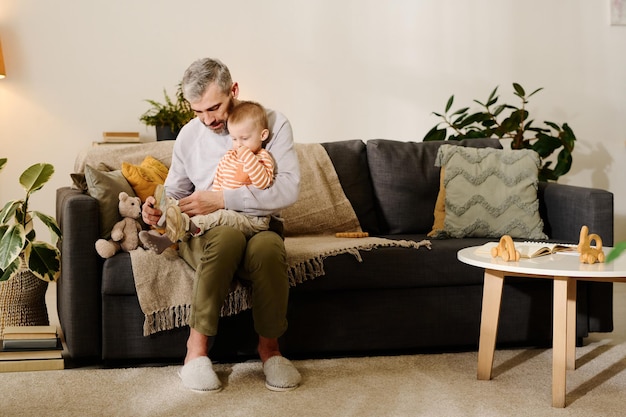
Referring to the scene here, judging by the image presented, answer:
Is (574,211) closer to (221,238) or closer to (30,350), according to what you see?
(221,238)

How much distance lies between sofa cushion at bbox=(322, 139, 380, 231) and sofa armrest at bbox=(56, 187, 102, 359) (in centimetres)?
112

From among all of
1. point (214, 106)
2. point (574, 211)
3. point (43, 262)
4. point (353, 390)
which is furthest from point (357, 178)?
point (43, 262)

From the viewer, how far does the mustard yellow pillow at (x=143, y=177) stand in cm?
280

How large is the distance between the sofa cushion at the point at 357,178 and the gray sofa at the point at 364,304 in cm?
23

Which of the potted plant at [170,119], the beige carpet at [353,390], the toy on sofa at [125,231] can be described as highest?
the potted plant at [170,119]

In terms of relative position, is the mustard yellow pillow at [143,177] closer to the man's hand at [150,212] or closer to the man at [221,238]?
the man at [221,238]

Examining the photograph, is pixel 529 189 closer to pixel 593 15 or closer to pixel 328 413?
pixel 328 413

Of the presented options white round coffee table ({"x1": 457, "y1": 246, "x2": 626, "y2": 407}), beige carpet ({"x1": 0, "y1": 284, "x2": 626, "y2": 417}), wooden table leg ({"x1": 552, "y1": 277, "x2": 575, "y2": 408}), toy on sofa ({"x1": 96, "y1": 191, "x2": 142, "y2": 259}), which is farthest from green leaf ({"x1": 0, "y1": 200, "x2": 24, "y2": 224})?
wooden table leg ({"x1": 552, "y1": 277, "x2": 575, "y2": 408})

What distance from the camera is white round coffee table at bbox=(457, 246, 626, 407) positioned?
209 cm

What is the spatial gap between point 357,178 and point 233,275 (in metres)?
1.06

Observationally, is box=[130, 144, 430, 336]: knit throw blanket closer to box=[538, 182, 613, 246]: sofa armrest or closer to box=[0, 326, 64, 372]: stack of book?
box=[0, 326, 64, 372]: stack of book

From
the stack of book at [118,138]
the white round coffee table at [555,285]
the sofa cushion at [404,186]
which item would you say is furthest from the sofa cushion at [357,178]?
the stack of book at [118,138]

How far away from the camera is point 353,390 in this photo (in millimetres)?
2305

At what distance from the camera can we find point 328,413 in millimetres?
2100
